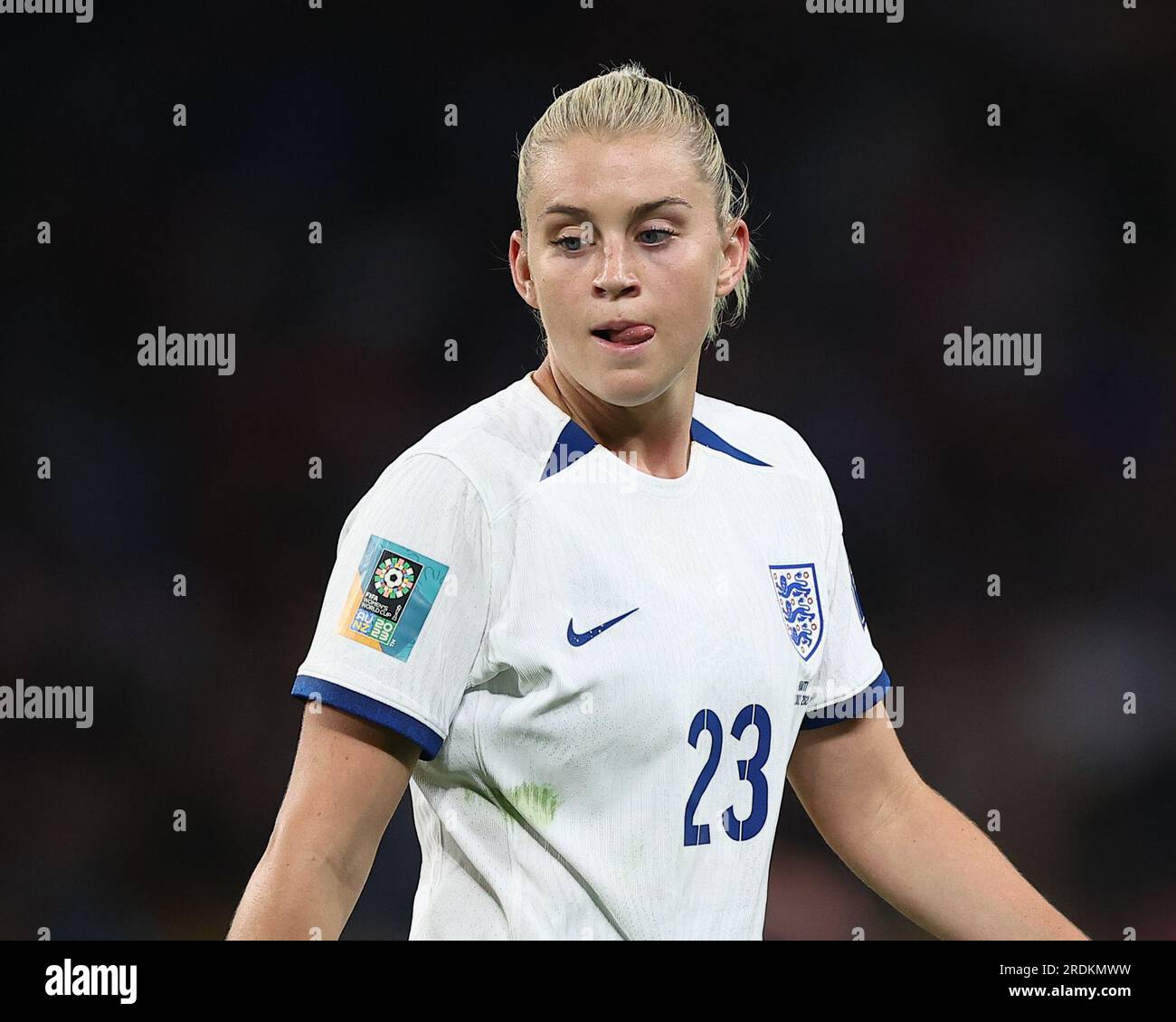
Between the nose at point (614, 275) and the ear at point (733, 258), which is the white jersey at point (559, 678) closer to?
the nose at point (614, 275)

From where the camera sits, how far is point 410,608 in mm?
1670

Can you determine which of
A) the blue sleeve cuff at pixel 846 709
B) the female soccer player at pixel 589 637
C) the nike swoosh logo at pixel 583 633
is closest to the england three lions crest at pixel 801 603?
the female soccer player at pixel 589 637

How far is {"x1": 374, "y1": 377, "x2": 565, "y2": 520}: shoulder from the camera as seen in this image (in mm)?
1733

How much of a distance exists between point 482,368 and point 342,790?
291cm

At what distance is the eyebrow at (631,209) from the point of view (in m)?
1.82

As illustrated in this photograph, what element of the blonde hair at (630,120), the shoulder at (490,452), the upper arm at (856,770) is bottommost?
the upper arm at (856,770)

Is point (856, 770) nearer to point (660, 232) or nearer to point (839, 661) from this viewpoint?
point (839, 661)

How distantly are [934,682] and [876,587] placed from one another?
338 millimetres

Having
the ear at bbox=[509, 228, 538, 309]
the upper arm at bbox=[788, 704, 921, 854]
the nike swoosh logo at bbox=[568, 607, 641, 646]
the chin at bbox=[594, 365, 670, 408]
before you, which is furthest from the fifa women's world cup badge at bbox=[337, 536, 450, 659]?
the upper arm at bbox=[788, 704, 921, 854]

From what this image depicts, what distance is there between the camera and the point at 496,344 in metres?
4.46

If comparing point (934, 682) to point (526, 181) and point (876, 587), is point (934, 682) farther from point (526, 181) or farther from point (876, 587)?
A: point (526, 181)

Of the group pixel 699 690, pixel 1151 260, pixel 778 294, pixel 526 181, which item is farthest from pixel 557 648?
pixel 1151 260

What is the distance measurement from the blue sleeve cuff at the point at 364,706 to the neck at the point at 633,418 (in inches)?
19.5

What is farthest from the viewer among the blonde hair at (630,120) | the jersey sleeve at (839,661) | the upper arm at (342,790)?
the jersey sleeve at (839,661)
